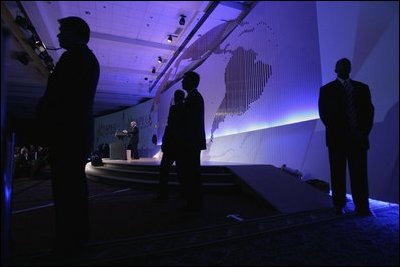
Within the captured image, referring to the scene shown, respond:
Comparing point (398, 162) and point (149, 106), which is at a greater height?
point (149, 106)

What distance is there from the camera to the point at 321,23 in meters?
3.74

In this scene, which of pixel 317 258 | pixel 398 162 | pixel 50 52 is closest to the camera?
pixel 317 258

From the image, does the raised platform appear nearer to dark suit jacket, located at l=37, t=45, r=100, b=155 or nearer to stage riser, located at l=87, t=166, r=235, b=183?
stage riser, located at l=87, t=166, r=235, b=183

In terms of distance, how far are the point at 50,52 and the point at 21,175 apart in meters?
3.91

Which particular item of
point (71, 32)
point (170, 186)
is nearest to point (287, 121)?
point (170, 186)

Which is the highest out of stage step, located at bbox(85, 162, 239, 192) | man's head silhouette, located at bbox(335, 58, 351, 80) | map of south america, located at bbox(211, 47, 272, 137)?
map of south america, located at bbox(211, 47, 272, 137)

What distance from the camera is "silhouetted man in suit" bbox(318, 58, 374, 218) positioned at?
2.26 metres

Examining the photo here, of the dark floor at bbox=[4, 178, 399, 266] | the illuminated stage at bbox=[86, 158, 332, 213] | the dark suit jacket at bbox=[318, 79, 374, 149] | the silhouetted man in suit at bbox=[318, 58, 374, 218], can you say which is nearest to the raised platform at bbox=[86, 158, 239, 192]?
the illuminated stage at bbox=[86, 158, 332, 213]

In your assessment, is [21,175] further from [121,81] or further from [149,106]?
[149,106]

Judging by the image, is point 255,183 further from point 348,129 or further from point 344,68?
point 344,68

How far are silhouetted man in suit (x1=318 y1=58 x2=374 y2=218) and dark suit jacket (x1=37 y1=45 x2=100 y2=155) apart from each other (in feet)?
6.33

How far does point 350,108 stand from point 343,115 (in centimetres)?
9

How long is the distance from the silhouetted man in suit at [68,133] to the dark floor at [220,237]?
0.56 ft

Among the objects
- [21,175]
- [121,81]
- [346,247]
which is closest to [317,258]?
[346,247]
